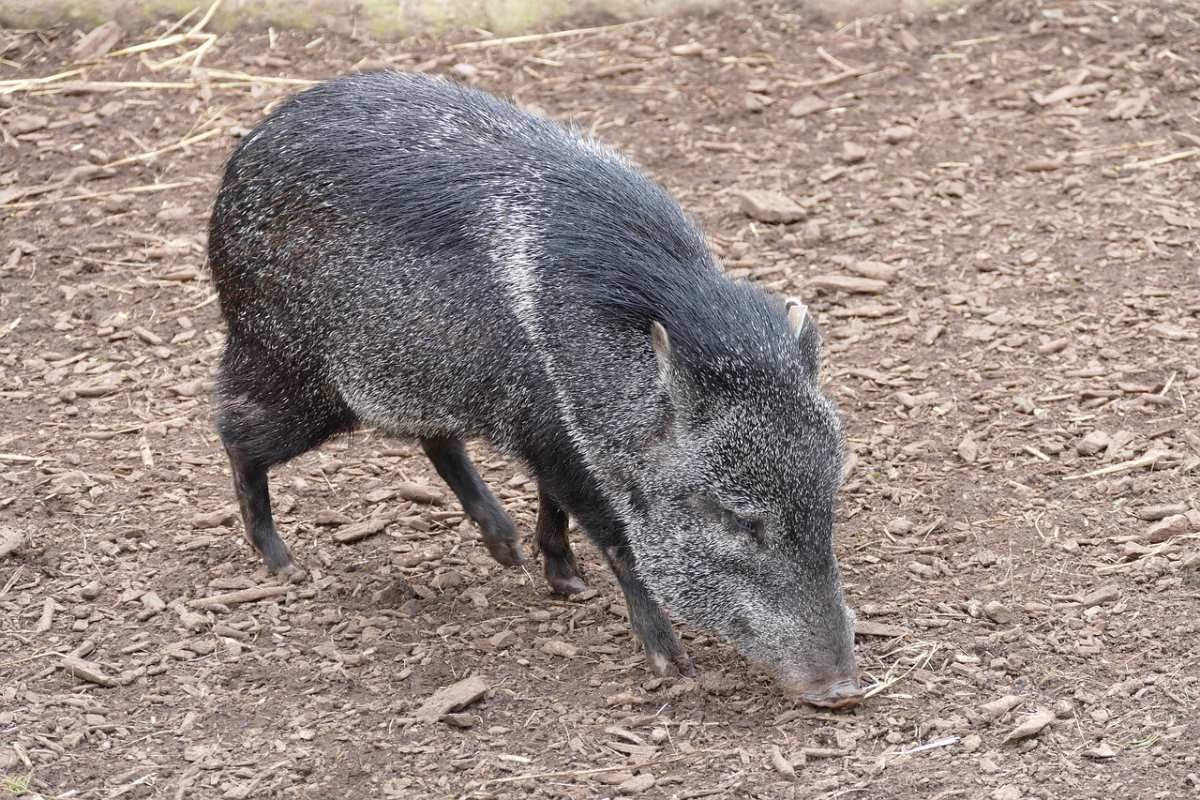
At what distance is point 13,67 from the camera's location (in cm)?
834

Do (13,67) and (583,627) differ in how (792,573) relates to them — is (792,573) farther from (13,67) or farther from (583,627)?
(13,67)

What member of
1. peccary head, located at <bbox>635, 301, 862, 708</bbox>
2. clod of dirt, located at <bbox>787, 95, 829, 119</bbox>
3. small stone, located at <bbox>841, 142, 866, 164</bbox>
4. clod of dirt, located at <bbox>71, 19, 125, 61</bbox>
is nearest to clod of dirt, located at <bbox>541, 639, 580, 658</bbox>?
peccary head, located at <bbox>635, 301, 862, 708</bbox>

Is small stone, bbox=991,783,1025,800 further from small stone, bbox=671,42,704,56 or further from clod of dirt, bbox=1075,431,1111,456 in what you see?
small stone, bbox=671,42,704,56

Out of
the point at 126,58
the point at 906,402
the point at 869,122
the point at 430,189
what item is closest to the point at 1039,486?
the point at 906,402

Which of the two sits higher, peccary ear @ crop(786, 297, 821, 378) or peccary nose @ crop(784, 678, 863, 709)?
peccary ear @ crop(786, 297, 821, 378)

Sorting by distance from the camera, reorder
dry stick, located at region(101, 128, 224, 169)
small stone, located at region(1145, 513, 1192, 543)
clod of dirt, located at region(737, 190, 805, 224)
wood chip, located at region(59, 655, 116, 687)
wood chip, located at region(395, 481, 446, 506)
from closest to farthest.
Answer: wood chip, located at region(59, 655, 116, 687)
small stone, located at region(1145, 513, 1192, 543)
wood chip, located at region(395, 481, 446, 506)
clod of dirt, located at region(737, 190, 805, 224)
dry stick, located at region(101, 128, 224, 169)

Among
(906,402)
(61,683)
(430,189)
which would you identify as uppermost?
(430,189)

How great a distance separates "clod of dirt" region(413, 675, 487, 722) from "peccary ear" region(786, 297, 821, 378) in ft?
4.40

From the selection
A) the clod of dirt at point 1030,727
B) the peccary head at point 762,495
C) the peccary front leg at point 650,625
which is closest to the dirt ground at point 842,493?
the clod of dirt at point 1030,727

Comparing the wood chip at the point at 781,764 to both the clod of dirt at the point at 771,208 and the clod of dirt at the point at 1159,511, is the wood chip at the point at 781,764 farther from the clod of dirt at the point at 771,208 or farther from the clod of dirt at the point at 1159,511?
the clod of dirt at the point at 771,208

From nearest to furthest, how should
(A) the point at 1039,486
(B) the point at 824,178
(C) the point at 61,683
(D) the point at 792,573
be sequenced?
(D) the point at 792,573 < (C) the point at 61,683 < (A) the point at 1039,486 < (B) the point at 824,178

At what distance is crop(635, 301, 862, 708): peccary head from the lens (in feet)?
13.8

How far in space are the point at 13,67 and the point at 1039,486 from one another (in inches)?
238

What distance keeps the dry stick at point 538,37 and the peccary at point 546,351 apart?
341 centimetres
